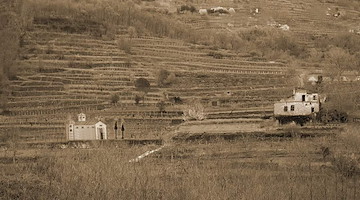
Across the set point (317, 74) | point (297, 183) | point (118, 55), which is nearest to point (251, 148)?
point (297, 183)

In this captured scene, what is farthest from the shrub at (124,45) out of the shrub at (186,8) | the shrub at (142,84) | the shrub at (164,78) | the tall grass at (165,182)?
the tall grass at (165,182)

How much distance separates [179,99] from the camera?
45375 mm

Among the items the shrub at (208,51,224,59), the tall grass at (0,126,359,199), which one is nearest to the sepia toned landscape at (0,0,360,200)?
the tall grass at (0,126,359,199)

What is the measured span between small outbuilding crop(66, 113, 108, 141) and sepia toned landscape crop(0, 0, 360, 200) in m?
0.08

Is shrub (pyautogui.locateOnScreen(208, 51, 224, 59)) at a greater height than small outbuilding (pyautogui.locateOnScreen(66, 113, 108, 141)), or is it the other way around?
shrub (pyautogui.locateOnScreen(208, 51, 224, 59))

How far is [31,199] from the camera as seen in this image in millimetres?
16172

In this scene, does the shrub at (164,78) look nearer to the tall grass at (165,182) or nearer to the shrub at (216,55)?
the shrub at (216,55)

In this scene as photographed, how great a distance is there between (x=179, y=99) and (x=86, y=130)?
35.7 feet

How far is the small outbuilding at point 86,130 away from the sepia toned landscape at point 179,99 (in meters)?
0.08

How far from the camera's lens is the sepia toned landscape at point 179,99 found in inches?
686

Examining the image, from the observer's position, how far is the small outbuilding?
1377 inches

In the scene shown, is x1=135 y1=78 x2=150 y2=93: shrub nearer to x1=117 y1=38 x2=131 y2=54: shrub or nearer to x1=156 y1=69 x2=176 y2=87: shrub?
x1=156 y1=69 x2=176 y2=87: shrub

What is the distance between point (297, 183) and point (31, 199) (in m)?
6.55

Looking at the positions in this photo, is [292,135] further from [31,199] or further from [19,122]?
[19,122]
